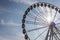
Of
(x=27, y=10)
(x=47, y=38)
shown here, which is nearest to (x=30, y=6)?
(x=27, y=10)

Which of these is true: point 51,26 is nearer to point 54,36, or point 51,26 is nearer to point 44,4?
point 54,36

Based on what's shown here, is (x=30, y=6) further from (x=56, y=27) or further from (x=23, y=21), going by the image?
(x=56, y=27)

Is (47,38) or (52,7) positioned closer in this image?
(47,38)

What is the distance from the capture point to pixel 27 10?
89125 millimetres

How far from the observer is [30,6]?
9038 centimetres

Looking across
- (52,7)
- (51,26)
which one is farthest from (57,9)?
(51,26)

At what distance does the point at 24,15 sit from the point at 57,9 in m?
10.7

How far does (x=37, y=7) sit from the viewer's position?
294ft

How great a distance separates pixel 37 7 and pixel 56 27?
1032 centimetres

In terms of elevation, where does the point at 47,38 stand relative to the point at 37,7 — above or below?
below

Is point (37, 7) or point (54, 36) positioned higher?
point (37, 7)

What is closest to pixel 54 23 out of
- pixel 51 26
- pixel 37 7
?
pixel 51 26

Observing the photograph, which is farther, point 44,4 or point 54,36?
point 44,4

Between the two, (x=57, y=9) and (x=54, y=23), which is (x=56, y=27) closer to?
(x=54, y=23)
